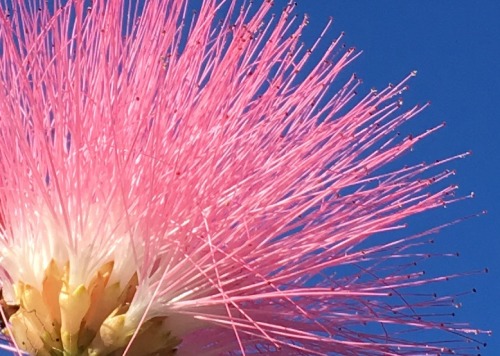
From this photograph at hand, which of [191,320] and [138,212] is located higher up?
[138,212]

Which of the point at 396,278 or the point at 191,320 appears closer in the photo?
the point at 191,320

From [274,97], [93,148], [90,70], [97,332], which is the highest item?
[274,97]

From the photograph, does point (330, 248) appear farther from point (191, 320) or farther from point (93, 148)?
point (93, 148)

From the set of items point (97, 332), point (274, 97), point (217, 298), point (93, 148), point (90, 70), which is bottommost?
point (97, 332)

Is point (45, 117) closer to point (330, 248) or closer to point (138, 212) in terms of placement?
point (138, 212)

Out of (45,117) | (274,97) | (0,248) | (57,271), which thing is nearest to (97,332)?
(57,271)

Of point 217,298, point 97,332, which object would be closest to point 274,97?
point 217,298

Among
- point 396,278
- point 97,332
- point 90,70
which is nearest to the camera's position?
point 97,332

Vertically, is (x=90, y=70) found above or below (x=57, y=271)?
above

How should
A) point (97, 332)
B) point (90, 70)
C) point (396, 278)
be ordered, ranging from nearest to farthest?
point (97, 332), point (90, 70), point (396, 278)

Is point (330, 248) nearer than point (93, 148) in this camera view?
No
